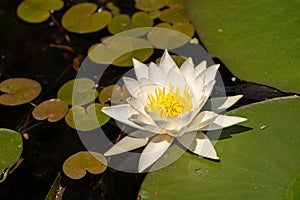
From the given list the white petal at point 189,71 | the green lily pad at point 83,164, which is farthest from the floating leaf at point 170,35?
the green lily pad at point 83,164

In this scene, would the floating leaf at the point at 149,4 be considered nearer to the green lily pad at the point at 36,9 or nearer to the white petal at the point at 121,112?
the green lily pad at the point at 36,9

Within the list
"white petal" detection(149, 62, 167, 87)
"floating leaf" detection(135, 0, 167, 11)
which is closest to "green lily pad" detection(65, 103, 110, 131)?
"white petal" detection(149, 62, 167, 87)

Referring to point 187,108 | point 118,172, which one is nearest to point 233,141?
point 187,108

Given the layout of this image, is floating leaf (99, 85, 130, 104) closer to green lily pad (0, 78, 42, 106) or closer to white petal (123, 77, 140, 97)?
white petal (123, 77, 140, 97)

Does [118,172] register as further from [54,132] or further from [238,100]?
[238,100]

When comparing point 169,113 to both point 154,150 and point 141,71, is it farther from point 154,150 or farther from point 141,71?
point 141,71

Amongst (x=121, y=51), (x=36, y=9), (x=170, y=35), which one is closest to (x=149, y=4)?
(x=170, y=35)
